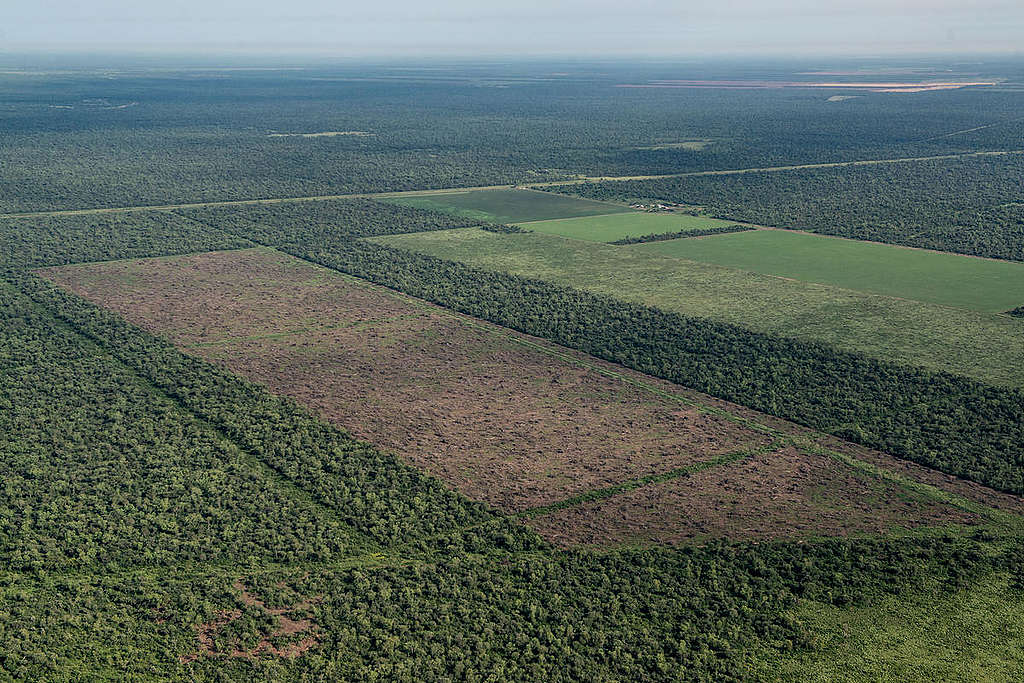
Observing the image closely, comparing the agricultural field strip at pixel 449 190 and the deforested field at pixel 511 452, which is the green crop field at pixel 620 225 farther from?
the agricultural field strip at pixel 449 190

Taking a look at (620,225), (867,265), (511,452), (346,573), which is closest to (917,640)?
(346,573)

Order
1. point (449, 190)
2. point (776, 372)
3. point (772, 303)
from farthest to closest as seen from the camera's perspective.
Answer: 1. point (449, 190)
2. point (772, 303)
3. point (776, 372)

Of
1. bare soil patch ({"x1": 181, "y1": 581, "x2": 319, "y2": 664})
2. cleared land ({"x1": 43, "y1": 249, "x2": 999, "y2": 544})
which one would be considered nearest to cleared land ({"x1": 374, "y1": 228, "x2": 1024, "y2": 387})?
cleared land ({"x1": 43, "y1": 249, "x2": 999, "y2": 544})

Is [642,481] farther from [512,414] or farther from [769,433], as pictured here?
[512,414]

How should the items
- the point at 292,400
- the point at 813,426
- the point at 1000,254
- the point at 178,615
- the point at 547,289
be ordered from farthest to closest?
the point at 1000,254 < the point at 547,289 < the point at 292,400 < the point at 813,426 < the point at 178,615

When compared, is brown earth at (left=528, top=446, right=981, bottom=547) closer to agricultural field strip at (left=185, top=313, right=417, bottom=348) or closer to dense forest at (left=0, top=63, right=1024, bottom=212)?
agricultural field strip at (left=185, top=313, right=417, bottom=348)

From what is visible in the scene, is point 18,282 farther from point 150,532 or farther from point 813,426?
point 813,426

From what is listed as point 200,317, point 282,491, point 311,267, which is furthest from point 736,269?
point 282,491

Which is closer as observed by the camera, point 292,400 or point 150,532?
point 150,532
